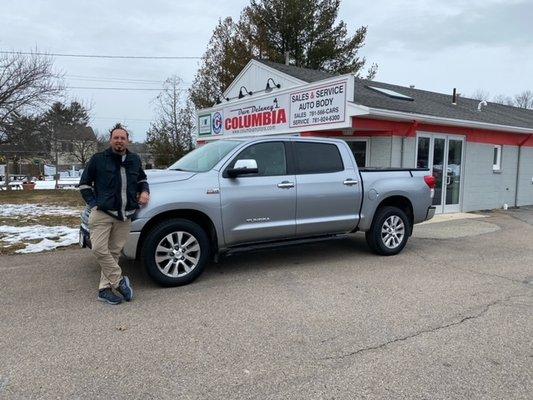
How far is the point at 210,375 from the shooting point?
3.38 meters

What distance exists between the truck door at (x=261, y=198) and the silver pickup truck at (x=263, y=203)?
0.5 inches

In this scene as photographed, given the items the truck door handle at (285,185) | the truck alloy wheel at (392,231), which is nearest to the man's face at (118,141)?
the truck door handle at (285,185)

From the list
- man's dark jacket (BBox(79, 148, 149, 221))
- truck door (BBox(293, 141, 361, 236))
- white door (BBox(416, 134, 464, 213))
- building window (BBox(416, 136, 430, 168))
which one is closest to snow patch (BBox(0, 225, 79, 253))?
man's dark jacket (BBox(79, 148, 149, 221))

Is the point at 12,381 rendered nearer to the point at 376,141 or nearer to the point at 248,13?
the point at 376,141

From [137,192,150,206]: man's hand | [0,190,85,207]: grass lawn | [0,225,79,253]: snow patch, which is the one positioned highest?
[137,192,150,206]: man's hand

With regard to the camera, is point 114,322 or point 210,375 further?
point 114,322

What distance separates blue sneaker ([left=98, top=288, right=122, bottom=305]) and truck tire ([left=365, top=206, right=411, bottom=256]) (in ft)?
13.3

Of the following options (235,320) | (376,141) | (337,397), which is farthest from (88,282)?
(376,141)

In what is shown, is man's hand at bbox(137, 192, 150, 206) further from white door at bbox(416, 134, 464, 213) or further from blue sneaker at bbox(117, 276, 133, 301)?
white door at bbox(416, 134, 464, 213)

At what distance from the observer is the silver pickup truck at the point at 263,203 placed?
17.7 ft

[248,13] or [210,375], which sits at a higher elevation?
[248,13]

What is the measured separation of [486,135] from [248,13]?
18.0 m

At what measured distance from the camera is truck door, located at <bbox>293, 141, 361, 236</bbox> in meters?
6.39

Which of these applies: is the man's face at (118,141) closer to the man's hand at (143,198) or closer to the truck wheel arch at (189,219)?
the man's hand at (143,198)
